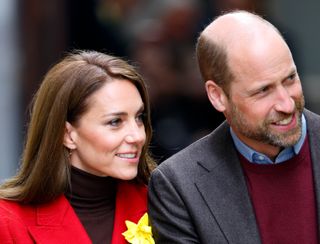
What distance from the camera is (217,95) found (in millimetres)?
4672

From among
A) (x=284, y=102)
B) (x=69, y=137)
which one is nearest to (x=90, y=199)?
(x=69, y=137)

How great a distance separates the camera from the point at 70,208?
4746 millimetres

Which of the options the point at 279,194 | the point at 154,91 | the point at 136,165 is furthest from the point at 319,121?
the point at 154,91

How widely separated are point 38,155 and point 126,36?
2.59 m

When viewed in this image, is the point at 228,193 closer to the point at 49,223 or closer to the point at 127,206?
the point at 127,206

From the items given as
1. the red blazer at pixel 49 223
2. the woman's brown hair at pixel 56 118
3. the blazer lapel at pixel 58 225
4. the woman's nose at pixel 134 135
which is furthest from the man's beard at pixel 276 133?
the blazer lapel at pixel 58 225

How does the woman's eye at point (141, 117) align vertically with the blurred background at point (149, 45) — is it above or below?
above

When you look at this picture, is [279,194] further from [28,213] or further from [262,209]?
[28,213]

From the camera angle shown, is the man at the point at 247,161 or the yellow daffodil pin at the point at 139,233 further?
the yellow daffodil pin at the point at 139,233

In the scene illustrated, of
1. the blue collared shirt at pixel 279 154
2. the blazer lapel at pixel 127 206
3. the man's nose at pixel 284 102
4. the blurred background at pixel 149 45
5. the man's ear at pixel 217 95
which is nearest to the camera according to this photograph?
the man's nose at pixel 284 102

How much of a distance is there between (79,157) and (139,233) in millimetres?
408

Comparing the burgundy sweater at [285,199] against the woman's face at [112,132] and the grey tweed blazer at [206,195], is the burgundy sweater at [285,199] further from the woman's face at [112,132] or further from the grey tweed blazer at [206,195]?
the woman's face at [112,132]

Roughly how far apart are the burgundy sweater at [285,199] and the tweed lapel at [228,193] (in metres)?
0.04

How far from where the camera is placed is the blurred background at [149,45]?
6961 millimetres
